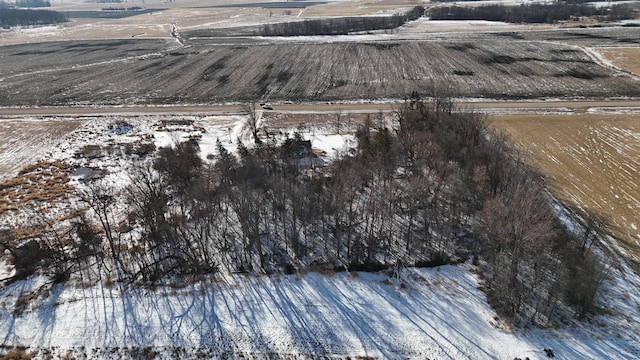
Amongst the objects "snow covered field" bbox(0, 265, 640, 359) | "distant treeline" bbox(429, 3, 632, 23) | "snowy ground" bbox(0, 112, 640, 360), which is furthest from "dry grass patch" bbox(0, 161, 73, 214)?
"distant treeline" bbox(429, 3, 632, 23)

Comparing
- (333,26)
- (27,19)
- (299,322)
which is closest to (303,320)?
(299,322)

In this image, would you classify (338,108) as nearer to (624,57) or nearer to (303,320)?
(303,320)

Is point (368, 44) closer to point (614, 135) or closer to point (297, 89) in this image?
point (297, 89)

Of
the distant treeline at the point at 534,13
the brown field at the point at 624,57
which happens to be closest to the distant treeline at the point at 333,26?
the distant treeline at the point at 534,13

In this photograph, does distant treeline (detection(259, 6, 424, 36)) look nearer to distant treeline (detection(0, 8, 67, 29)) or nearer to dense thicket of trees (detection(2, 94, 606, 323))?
dense thicket of trees (detection(2, 94, 606, 323))

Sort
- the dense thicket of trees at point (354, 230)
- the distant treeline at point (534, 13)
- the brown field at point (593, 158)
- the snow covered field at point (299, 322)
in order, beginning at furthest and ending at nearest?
the distant treeline at point (534, 13)
the brown field at point (593, 158)
the dense thicket of trees at point (354, 230)
the snow covered field at point (299, 322)

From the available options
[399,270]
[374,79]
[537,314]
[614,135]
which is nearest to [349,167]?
[399,270]

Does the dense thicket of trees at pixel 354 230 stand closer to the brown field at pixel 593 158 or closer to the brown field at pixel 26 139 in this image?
the brown field at pixel 593 158
